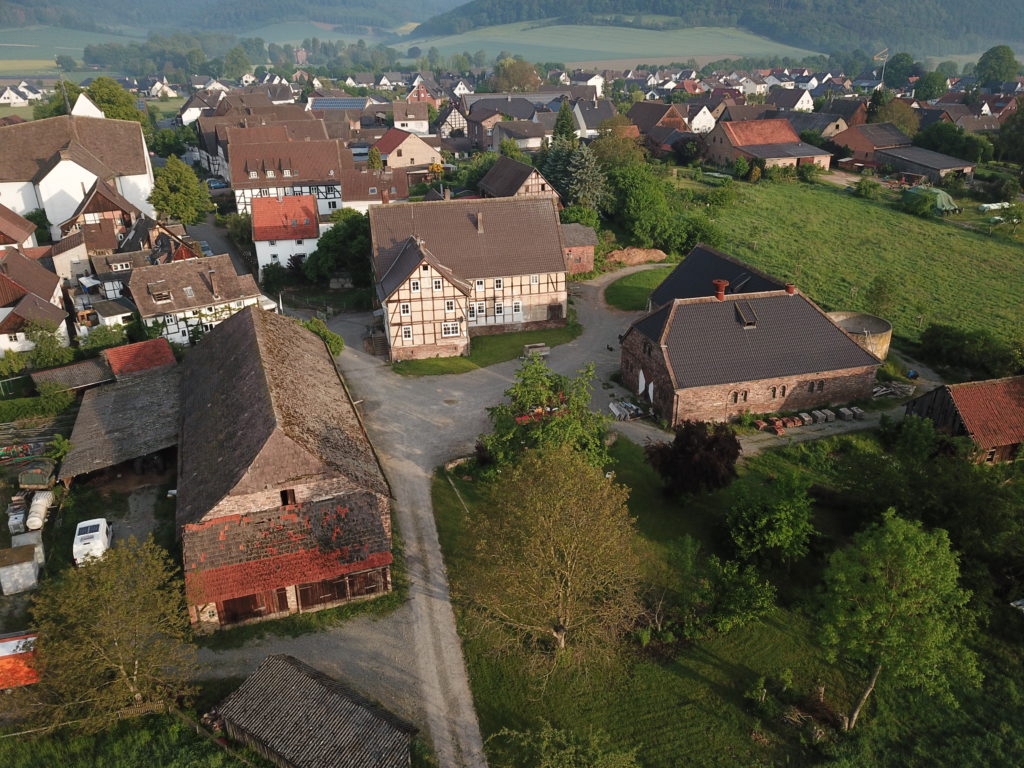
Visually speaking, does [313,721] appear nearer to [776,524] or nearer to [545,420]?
[545,420]

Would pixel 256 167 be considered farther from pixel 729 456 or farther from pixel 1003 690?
pixel 1003 690

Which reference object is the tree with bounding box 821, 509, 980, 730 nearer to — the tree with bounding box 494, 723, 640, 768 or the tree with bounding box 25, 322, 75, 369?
the tree with bounding box 494, 723, 640, 768

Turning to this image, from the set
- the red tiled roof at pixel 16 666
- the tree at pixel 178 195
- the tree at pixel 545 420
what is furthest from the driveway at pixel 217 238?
the red tiled roof at pixel 16 666

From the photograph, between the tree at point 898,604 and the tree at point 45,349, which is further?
the tree at point 45,349

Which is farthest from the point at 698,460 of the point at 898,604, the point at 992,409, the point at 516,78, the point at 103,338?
the point at 516,78

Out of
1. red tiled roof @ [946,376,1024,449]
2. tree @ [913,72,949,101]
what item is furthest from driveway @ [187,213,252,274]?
tree @ [913,72,949,101]

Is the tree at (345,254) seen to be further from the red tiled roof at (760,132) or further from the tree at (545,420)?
the red tiled roof at (760,132)

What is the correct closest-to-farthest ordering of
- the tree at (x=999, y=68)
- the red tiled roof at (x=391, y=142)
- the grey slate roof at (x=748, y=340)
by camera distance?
the grey slate roof at (x=748, y=340) → the red tiled roof at (x=391, y=142) → the tree at (x=999, y=68)
